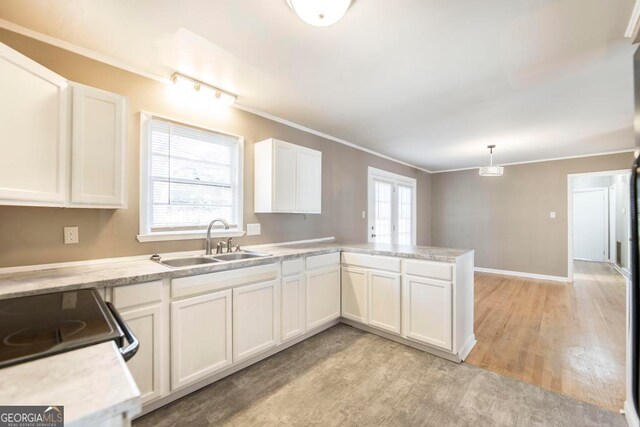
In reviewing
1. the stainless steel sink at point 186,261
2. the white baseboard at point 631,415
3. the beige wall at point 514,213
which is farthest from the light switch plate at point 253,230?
the beige wall at point 514,213

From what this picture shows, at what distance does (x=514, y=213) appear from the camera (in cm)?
571

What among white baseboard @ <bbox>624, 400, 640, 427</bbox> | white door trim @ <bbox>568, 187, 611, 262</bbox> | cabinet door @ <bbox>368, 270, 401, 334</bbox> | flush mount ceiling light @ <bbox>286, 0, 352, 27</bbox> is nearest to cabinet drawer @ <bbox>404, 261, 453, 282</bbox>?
cabinet door @ <bbox>368, 270, 401, 334</bbox>

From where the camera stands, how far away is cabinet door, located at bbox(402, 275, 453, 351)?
2391 mm

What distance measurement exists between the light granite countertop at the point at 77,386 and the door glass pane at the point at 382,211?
451 cm

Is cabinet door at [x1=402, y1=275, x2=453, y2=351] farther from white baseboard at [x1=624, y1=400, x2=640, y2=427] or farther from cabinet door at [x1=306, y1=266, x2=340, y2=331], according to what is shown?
white baseboard at [x1=624, y1=400, x2=640, y2=427]

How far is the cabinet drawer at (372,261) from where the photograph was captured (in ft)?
8.93

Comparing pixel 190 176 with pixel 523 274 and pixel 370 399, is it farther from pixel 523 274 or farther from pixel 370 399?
pixel 523 274

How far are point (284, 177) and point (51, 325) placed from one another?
7.26 ft

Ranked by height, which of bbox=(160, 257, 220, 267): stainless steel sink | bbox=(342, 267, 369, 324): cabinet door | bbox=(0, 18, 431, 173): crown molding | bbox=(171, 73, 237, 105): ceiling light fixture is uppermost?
bbox=(0, 18, 431, 173): crown molding

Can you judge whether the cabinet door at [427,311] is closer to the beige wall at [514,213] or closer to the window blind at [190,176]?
the window blind at [190,176]

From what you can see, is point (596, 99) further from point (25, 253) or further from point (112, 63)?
point (25, 253)

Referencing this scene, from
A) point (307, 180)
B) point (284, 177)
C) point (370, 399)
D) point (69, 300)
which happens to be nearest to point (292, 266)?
point (284, 177)

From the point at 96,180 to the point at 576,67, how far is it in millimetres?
3591

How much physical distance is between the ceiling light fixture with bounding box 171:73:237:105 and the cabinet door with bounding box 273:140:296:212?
60 cm
